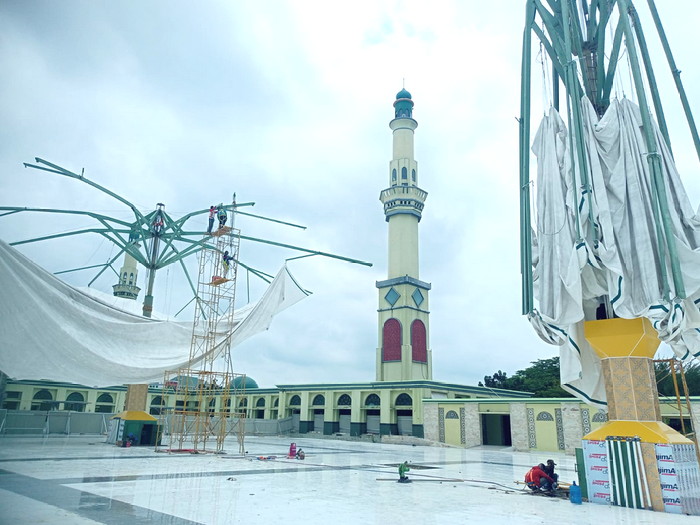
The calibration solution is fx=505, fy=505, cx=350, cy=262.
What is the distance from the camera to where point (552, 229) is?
13805mm

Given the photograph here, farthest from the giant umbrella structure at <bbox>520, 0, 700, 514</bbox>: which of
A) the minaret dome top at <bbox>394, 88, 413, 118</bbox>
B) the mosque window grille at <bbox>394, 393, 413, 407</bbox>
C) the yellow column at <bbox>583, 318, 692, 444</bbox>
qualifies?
the minaret dome top at <bbox>394, 88, 413, 118</bbox>

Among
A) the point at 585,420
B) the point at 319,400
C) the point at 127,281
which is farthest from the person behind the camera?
the point at 127,281

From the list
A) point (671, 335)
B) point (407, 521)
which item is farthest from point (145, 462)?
point (671, 335)

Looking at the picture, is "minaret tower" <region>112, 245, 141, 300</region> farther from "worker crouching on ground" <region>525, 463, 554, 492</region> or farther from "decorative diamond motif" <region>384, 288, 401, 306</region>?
"worker crouching on ground" <region>525, 463, 554, 492</region>

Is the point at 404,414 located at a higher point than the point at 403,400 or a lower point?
lower

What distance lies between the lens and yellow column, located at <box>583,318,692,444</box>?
11.8m

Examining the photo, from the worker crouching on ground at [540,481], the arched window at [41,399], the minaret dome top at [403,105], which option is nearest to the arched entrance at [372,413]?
the arched window at [41,399]

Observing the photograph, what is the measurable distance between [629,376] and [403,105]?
53.8 meters

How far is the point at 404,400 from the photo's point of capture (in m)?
45.3

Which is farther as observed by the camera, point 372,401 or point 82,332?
point 372,401

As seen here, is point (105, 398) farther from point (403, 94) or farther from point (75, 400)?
point (403, 94)

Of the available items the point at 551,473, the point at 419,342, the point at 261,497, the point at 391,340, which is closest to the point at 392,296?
the point at 391,340

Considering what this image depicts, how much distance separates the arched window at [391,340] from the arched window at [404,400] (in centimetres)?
648

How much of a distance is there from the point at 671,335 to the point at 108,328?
66.8 feet
